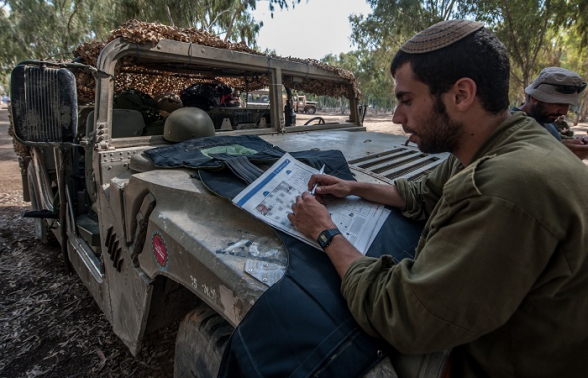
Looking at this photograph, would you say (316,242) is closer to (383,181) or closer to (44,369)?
(383,181)

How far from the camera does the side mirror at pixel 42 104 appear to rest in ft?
5.56

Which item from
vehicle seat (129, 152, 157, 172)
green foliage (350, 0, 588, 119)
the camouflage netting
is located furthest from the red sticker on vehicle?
green foliage (350, 0, 588, 119)

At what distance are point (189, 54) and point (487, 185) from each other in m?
2.05

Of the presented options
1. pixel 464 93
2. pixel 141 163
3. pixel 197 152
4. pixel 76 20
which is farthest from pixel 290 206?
pixel 76 20

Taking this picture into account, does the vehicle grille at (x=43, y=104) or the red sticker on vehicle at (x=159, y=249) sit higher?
the vehicle grille at (x=43, y=104)

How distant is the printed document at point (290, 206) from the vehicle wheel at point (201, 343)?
43 centimetres

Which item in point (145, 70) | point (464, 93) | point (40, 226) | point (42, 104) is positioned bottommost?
point (40, 226)

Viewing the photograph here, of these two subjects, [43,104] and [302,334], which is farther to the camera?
[43,104]

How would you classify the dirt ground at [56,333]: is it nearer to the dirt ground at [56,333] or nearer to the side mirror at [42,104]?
the dirt ground at [56,333]

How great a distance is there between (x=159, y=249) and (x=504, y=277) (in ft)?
3.74

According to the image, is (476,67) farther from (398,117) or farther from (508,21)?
(508,21)

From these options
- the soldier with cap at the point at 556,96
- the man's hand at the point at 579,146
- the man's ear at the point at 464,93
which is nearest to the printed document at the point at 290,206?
the man's ear at the point at 464,93

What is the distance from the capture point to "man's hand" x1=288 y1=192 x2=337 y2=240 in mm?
1109

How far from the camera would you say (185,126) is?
2197mm
